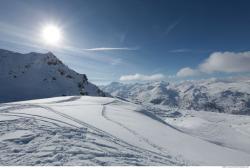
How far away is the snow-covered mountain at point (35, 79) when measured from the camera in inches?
3455

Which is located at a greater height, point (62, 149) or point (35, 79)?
point (35, 79)

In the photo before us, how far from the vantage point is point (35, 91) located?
293 feet

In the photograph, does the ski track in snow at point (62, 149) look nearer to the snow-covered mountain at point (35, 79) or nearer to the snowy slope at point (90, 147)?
the snowy slope at point (90, 147)

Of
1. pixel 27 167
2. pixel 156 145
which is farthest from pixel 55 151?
pixel 156 145

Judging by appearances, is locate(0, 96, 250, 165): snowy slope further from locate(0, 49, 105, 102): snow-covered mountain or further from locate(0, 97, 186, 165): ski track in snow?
locate(0, 49, 105, 102): snow-covered mountain

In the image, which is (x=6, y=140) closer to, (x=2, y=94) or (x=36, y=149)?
(x=36, y=149)

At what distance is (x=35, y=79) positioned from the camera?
4075 inches

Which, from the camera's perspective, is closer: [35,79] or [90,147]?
[90,147]

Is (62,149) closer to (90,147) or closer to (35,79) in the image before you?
(90,147)

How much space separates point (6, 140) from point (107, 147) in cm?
413

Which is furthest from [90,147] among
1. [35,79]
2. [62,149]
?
[35,79]

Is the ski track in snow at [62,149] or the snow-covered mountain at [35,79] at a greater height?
the snow-covered mountain at [35,79]

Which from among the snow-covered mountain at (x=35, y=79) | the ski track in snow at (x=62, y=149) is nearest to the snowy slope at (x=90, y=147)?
the ski track in snow at (x=62, y=149)

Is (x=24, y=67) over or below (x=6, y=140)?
over
